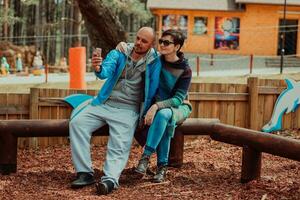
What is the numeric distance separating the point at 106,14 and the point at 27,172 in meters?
4.78

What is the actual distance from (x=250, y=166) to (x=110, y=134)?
4.28ft

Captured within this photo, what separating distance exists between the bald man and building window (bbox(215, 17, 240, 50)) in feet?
72.0

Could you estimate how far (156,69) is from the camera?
4.87m

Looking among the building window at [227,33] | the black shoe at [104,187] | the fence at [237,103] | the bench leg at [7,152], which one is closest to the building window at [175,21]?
the building window at [227,33]

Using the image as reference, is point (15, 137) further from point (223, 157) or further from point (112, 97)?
point (223, 157)

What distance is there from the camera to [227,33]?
86.7 ft

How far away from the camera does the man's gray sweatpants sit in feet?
15.5

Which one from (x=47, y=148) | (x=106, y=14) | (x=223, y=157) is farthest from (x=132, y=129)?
(x=106, y=14)

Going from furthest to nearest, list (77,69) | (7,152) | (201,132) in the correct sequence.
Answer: (77,69) → (201,132) → (7,152)

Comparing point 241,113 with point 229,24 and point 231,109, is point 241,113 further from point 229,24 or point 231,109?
point 229,24

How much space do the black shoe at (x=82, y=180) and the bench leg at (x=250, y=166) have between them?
139cm

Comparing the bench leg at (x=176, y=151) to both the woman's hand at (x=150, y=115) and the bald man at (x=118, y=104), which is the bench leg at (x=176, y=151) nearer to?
the bald man at (x=118, y=104)

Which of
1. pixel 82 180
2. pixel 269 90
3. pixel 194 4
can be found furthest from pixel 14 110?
pixel 194 4

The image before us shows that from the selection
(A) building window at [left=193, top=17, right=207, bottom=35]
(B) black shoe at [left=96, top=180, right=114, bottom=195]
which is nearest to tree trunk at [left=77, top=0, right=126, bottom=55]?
(B) black shoe at [left=96, top=180, right=114, bottom=195]
